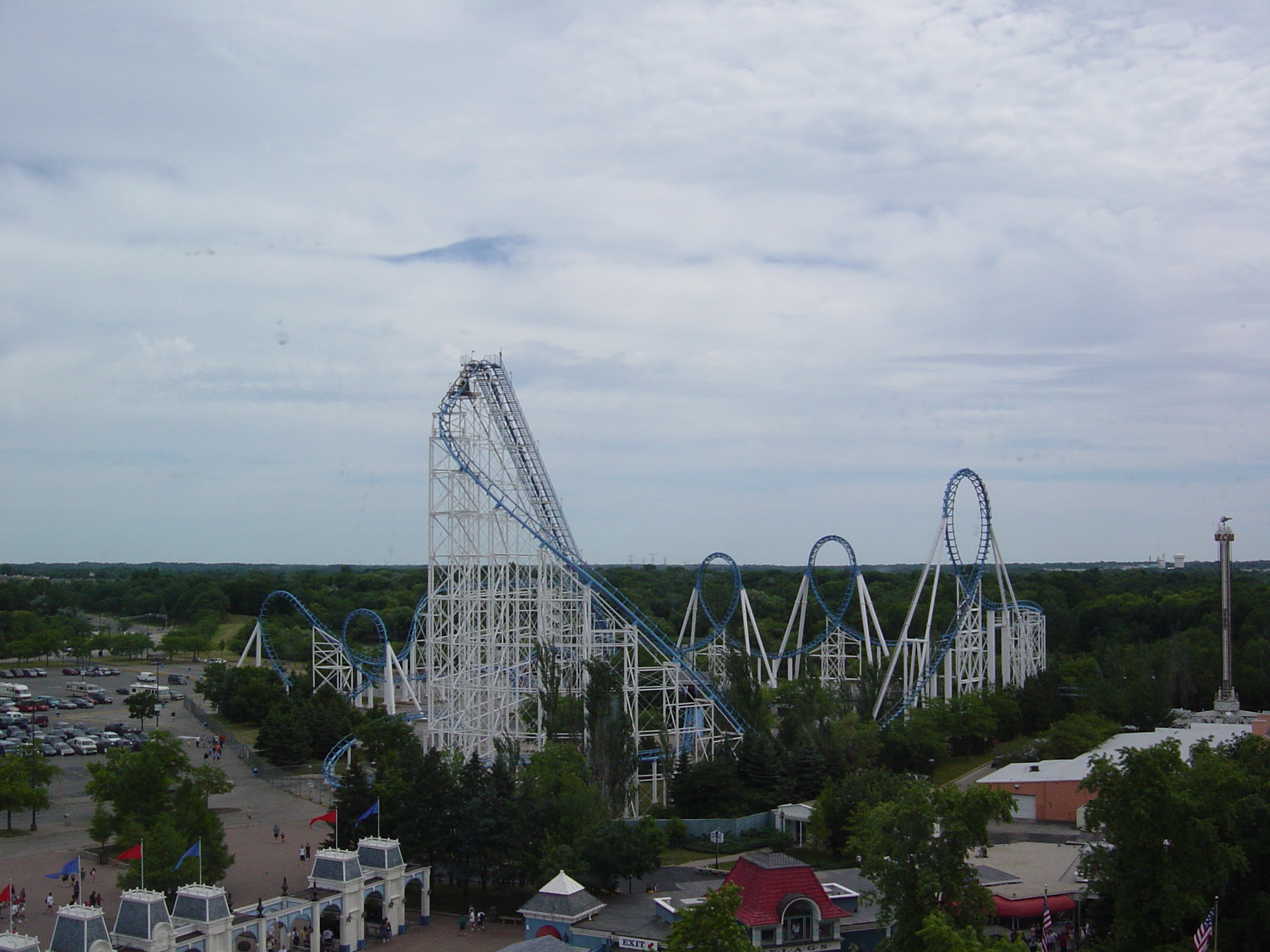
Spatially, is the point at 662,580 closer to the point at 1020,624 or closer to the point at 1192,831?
the point at 1020,624

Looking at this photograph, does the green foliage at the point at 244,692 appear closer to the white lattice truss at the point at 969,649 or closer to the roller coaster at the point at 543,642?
the roller coaster at the point at 543,642

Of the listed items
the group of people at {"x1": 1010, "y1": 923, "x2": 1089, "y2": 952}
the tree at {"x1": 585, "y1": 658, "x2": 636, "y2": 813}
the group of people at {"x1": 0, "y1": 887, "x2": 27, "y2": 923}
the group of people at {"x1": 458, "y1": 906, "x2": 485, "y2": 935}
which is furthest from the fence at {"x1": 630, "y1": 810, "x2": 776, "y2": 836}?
the group of people at {"x1": 0, "y1": 887, "x2": 27, "y2": 923}

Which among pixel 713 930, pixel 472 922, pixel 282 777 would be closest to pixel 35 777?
pixel 282 777

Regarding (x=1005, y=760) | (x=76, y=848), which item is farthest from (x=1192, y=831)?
(x=76, y=848)

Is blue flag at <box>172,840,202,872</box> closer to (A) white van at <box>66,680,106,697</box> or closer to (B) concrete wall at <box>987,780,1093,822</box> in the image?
(B) concrete wall at <box>987,780,1093,822</box>

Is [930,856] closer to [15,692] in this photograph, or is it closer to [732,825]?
[732,825]

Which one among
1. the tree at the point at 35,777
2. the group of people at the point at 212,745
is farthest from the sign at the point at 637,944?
the group of people at the point at 212,745
